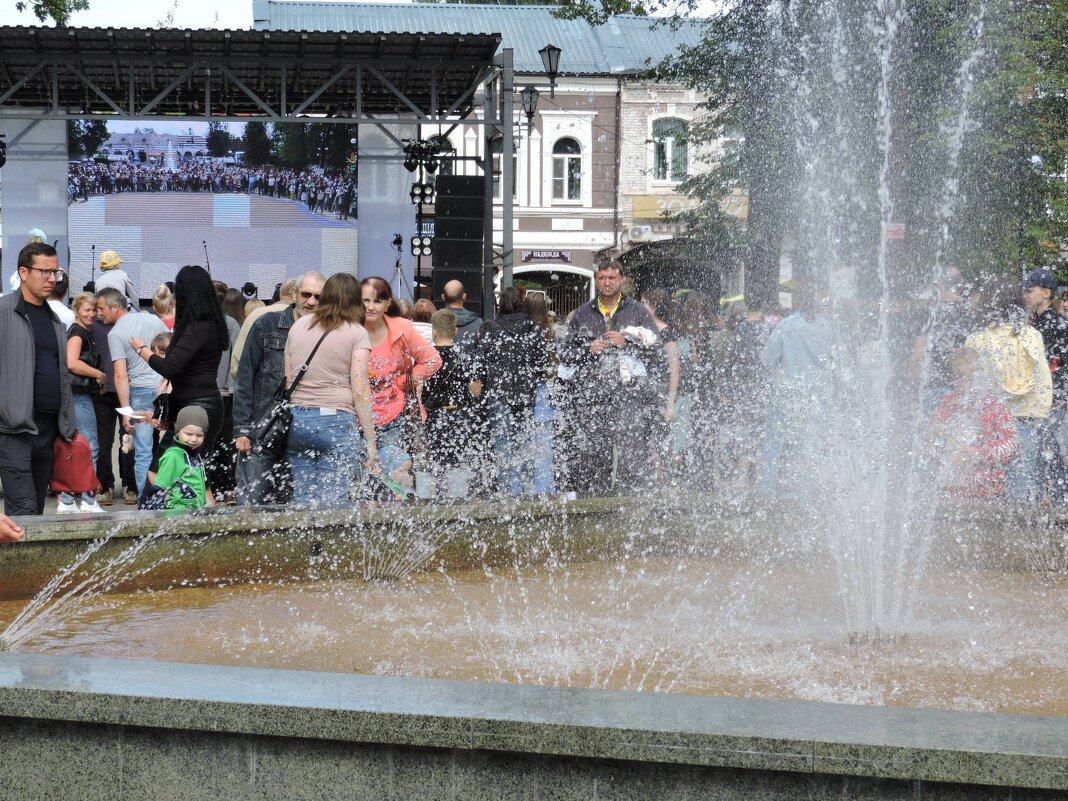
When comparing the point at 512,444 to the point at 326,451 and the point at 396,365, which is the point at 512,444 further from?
the point at 326,451

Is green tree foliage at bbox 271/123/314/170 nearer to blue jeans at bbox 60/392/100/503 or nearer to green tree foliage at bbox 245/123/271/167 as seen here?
green tree foliage at bbox 245/123/271/167

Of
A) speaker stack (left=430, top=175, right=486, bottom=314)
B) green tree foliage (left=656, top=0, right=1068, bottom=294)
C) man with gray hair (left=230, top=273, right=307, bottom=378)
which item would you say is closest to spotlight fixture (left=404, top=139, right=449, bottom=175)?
speaker stack (left=430, top=175, right=486, bottom=314)

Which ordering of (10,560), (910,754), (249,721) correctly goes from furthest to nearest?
(10,560) < (249,721) < (910,754)

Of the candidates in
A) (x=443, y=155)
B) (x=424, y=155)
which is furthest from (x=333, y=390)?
(x=443, y=155)

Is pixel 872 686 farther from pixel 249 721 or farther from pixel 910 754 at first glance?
pixel 249 721

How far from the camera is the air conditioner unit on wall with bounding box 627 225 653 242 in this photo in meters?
39.6

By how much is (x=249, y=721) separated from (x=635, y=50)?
39.9m

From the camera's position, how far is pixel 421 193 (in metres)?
20.3

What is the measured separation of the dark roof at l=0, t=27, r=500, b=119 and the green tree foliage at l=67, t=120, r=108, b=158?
46cm

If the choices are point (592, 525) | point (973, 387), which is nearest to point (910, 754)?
point (592, 525)

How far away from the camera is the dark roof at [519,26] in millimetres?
40188

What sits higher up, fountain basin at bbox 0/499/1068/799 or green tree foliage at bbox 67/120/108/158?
green tree foliage at bbox 67/120/108/158

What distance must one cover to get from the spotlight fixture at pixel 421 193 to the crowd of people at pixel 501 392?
29.8ft

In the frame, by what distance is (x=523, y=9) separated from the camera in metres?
43.1
